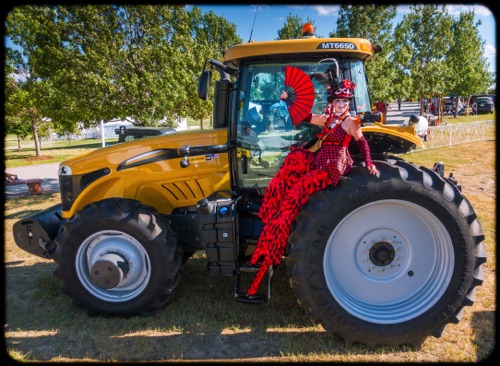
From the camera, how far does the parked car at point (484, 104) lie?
35.8 metres

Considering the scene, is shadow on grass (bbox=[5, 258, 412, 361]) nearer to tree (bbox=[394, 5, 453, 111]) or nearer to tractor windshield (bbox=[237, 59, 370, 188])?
tractor windshield (bbox=[237, 59, 370, 188])

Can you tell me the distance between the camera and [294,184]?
3.25m

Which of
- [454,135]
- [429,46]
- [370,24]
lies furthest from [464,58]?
[370,24]

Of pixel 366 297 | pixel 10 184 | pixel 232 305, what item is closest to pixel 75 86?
pixel 10 184

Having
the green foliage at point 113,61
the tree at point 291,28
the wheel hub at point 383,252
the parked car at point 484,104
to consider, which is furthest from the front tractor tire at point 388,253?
the parked car at point 484,104

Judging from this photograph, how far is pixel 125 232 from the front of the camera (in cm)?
365

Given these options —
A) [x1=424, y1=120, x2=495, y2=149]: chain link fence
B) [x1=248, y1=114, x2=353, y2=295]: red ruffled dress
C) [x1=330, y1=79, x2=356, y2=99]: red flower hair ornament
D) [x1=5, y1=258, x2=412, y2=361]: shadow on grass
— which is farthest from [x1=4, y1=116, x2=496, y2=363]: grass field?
[x1=424, y1=120, x2=495, y2=149]: chain link fence

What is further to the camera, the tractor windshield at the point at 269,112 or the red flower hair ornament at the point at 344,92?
the tractor windshield at the point at 269,112

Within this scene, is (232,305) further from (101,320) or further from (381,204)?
(381,204)

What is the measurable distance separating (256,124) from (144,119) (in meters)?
5.76

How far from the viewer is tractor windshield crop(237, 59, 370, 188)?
139 inches

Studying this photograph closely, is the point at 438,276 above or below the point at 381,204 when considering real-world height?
below

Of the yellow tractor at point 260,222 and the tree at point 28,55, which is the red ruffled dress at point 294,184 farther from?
the tree at point 28,55

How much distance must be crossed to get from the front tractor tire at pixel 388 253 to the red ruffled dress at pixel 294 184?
0.13 meters
